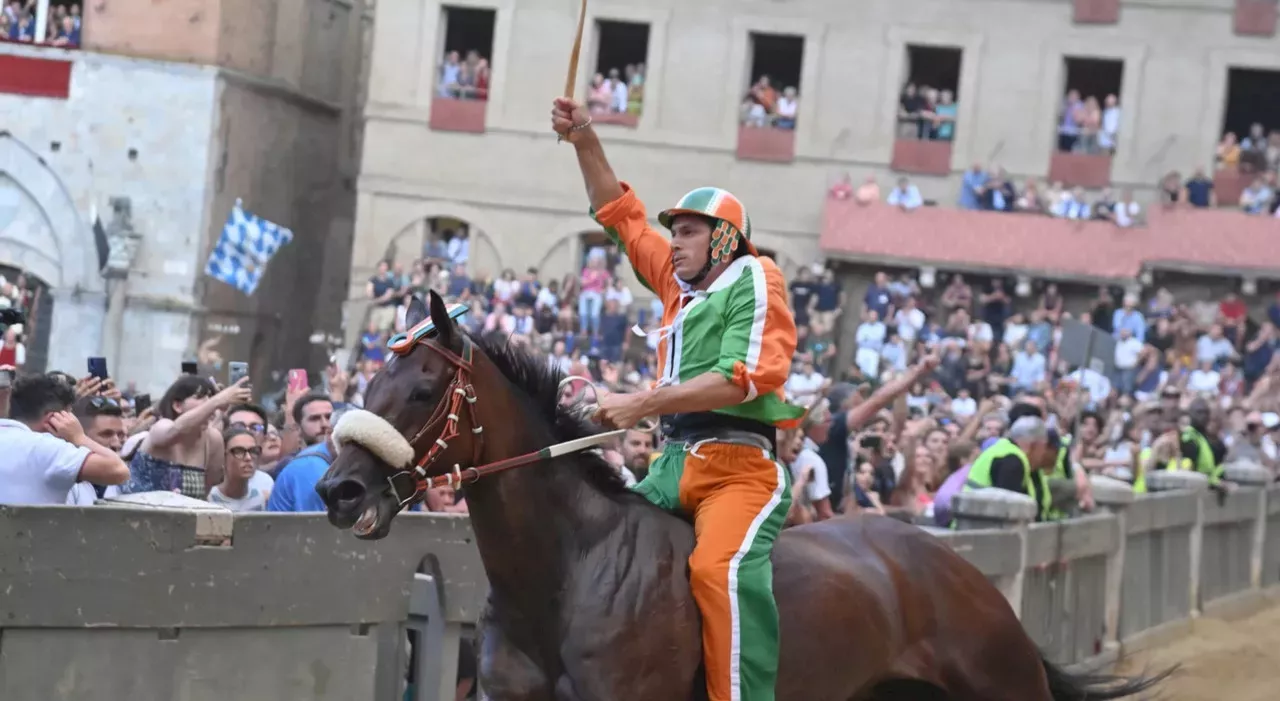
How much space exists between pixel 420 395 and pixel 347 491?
1.40ft

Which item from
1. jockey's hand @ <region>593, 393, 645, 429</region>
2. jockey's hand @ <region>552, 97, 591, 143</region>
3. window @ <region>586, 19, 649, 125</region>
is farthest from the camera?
window @ <region>586, 19, 649, 125</region>

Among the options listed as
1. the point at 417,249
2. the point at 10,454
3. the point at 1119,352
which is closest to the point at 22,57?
the point at 417,249

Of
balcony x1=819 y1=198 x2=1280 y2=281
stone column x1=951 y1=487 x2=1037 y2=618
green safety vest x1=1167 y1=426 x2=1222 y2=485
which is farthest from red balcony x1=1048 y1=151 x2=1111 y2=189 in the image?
stone column x1=951 y1=487 x2=1037 y2=618

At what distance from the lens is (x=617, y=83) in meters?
34.3

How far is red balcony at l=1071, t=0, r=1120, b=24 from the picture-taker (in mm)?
32500

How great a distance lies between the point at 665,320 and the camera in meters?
6.69

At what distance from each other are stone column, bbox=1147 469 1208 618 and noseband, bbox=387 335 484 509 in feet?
36.8

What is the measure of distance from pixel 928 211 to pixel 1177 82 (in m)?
5.17

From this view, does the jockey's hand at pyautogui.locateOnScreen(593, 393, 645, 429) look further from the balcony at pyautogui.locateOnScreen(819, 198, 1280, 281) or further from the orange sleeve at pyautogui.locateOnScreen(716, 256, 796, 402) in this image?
the balcony at pyautogui.locateOnScreen(819, 198, 1280, 281)

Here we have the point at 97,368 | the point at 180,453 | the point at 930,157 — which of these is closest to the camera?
the point at 180,453

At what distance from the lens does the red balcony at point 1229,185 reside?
3111 cm

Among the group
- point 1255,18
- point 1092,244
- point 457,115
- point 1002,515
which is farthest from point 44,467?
point 1255,18

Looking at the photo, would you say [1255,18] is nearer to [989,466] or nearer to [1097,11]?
[1097,11]

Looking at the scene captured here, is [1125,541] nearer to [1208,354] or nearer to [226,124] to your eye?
[1208,354]
